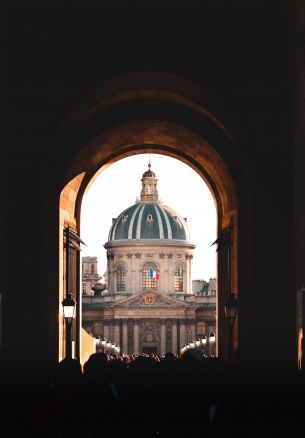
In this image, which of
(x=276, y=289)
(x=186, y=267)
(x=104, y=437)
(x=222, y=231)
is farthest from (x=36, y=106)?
(x=186, y=267)

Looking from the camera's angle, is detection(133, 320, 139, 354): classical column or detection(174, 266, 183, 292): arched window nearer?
detection(133, 320, 139, 354): classical column

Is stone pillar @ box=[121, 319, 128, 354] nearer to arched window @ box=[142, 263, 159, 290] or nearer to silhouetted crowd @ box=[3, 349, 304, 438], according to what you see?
arched window @ box=[142, 263, 159, 290]

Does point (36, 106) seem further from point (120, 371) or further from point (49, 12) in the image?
point (120, 371)

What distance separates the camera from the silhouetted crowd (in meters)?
10.1

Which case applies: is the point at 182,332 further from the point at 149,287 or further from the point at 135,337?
the point at 149,287

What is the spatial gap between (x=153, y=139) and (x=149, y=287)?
14673 cm

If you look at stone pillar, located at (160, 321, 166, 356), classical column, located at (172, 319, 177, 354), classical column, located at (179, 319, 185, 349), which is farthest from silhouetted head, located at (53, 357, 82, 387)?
stone pillar, located at (160, 321, 166, 356)

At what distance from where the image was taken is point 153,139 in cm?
3262

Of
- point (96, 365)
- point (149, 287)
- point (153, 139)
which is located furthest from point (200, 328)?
point (96, 365)

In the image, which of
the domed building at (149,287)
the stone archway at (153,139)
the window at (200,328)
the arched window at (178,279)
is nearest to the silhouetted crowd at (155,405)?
the stone archway at (153,139)

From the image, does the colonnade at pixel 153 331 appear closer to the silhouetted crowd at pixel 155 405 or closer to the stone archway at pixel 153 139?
the stone archway at pixel 153 139

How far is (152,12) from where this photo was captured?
944 inches

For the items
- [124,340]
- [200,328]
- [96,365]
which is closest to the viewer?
[96,365]

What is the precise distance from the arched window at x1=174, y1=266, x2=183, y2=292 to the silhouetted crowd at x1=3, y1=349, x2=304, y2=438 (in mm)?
165118
